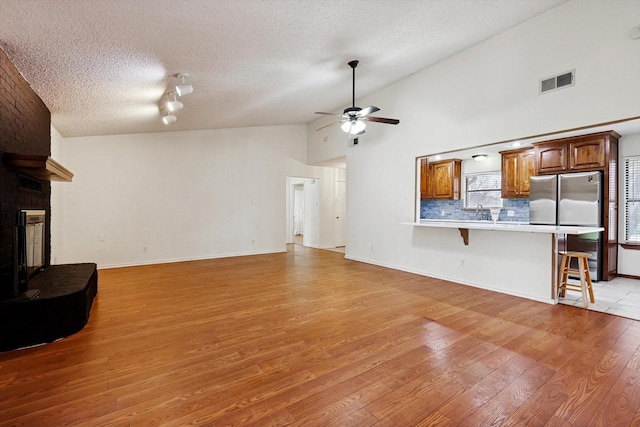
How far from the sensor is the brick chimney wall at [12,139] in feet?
8.81

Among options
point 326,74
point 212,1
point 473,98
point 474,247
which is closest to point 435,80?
point 473,98

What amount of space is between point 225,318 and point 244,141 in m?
5.21

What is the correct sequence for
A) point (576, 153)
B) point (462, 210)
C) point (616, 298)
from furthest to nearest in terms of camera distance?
1. point (462, 210)
2. point (576, 153)
3. point (616, 298)

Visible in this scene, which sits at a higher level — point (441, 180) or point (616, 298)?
point (441, 180)

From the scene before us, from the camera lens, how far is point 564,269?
377 centimetres

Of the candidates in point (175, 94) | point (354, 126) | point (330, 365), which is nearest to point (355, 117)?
point (354, 126)

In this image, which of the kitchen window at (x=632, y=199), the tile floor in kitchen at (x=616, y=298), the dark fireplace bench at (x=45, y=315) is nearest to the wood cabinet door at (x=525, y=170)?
the kitchen window at (x=632, y=199)

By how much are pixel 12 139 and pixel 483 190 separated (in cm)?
789

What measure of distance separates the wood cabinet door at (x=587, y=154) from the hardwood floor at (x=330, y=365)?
8.07ft

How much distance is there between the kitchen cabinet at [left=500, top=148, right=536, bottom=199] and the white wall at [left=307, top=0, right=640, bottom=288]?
2147 millimetres

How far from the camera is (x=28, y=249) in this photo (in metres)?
3.20

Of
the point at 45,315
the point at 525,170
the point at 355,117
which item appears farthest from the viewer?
the point at 525,170

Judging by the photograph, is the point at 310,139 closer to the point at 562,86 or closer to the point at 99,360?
the point at 562,86

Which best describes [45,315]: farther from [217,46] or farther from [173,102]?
[217,46]
